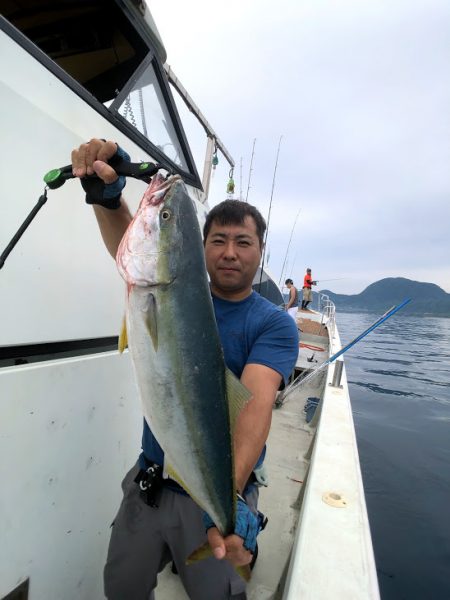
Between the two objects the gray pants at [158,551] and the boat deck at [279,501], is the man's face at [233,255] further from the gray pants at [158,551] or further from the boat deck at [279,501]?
the boat deck at [279,501]

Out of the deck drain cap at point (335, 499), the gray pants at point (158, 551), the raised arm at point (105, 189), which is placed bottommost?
the gray pants at point (158, 551)

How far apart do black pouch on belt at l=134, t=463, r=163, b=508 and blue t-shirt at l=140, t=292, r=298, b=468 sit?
2.0 inches

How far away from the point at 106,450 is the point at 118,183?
1.44 m

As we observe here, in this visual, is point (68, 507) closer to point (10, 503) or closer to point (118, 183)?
point (10, 503)

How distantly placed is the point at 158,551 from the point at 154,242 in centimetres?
163

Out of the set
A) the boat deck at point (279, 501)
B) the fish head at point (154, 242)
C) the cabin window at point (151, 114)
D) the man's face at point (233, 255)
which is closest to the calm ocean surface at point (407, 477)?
the boat deck at point (279, 501)

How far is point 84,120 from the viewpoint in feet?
5.68

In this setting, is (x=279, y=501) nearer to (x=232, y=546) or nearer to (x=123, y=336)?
(x=232, y=546)

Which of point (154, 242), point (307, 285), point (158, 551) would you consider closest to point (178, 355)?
point (154, 242)

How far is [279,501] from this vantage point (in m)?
3.47

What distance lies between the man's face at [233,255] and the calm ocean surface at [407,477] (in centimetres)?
400

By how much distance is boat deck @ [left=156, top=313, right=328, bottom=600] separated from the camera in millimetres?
2500

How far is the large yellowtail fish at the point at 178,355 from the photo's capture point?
1279mm

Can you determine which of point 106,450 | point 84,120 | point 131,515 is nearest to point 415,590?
point 131,515
